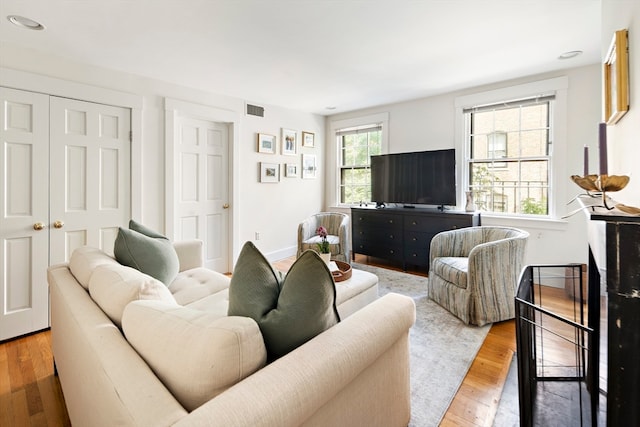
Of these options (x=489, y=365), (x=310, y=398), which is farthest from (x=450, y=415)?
(x=310, y=398)

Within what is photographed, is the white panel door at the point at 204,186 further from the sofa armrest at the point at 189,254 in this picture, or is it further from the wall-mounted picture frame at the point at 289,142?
the sofa armrest at the point at 189,254

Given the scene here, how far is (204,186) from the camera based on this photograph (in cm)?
388

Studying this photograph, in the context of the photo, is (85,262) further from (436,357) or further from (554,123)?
(554,123)

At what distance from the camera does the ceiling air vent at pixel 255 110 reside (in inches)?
166

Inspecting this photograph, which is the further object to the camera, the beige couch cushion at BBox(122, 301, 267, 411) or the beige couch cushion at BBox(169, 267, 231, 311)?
the beige couch cushion at BBox(169, 267, 231, 311)

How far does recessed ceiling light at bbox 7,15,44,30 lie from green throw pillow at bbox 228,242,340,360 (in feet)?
Answer: 8.30

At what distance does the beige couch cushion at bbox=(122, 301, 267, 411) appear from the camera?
760mm

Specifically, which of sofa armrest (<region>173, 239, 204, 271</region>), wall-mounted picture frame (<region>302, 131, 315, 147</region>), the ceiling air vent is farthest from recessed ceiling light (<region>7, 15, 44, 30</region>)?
wall-mounted picture frame (<region>302, 131, 315, 147</region>)

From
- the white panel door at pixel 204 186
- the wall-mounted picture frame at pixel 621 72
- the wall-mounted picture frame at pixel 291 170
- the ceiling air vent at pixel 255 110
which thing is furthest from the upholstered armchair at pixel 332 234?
the wall-mounted picture frame at pixel 621 72

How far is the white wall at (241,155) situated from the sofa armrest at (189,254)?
0.95m

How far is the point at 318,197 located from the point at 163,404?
15.7 feet

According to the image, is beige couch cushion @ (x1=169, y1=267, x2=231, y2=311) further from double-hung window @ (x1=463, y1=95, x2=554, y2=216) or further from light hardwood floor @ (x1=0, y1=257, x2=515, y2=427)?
double-hung window @ (x1=463, y1=95, x2=554, y2=216)

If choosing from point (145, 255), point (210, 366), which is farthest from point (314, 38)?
point (210, 366)

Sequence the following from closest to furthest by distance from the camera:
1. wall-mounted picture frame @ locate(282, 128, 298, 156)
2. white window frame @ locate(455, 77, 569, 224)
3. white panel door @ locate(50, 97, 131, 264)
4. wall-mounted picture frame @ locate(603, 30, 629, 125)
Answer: wall-mounted picture frame @ locate(603, 30, 629, 125)
white panel door @ locate(50, 97, 131, 264)
white window frame @ locate(455, 77, 569, 224)
wall-mounted picture frame @ locate(282, 128, 298, 156)
